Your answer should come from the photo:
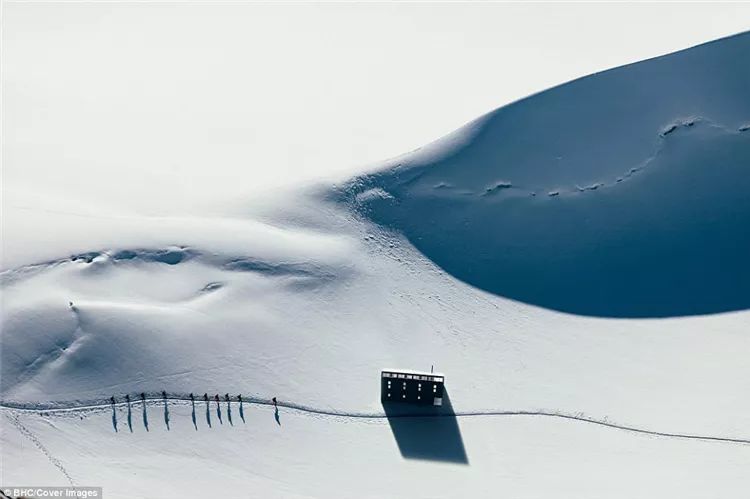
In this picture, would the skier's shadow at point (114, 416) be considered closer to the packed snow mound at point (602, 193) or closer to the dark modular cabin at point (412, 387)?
the dark modular cabin at point (412, 387)

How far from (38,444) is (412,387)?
896cm

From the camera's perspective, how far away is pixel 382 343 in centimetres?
2159

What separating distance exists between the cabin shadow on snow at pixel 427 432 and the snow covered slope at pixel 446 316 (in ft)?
0.20

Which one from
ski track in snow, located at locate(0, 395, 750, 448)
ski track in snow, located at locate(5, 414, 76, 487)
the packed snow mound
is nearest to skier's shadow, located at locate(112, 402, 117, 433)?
ski track in snow, located at locate(0, 395, 750, 448)

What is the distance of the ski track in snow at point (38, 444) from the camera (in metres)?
17.8

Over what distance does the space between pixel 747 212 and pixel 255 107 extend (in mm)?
16887

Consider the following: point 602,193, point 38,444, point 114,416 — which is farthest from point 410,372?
point 602,193

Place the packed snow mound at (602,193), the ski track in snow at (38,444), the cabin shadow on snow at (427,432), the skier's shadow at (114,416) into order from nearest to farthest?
the ski track in snow at (38,444), the cabin shadow on snow at (427,432), the skier's shadow at (114,416), the packed snow mound at (602,193)

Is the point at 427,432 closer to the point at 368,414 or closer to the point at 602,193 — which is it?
the point at 368,414

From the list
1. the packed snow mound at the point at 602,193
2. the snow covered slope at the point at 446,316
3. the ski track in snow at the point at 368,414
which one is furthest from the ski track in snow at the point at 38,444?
the packed snow mound at the point at 602,193

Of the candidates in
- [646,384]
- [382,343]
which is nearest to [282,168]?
[382,343]

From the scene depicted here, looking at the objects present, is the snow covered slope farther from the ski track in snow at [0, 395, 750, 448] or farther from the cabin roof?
the cabin roof

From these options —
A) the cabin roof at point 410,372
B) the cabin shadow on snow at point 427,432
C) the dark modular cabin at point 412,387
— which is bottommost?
the cabin shadow on snow at point 427,432

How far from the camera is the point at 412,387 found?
64.6ft
